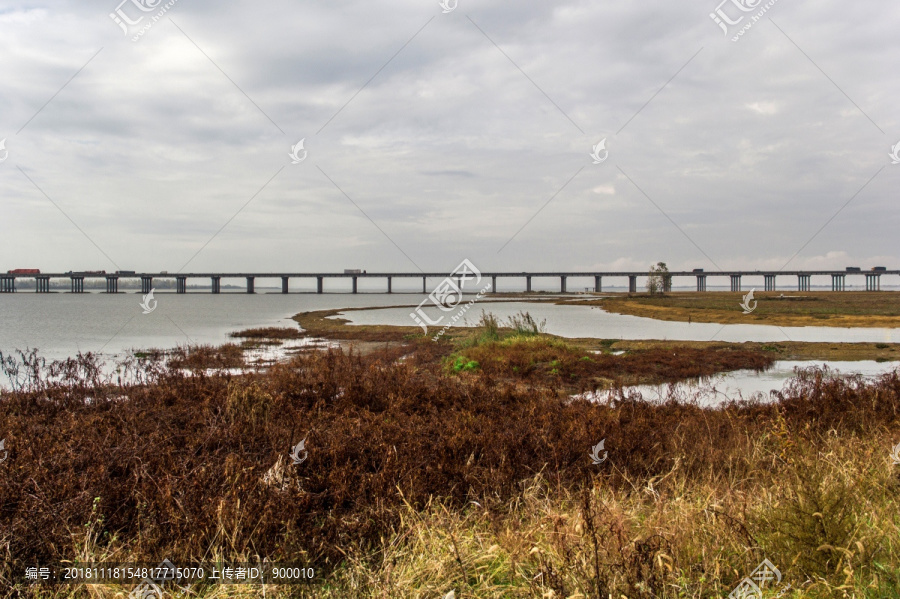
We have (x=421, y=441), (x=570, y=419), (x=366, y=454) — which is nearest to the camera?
(x=366, y=454)

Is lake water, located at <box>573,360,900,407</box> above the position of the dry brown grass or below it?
below

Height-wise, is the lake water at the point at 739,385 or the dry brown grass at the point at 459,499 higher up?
the dry brown grass at the point at 459,499

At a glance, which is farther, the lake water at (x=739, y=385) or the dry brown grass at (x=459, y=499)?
the lake water at (x=739, y=385)

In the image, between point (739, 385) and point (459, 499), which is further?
point (739, 385)

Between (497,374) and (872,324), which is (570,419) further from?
(872,324)

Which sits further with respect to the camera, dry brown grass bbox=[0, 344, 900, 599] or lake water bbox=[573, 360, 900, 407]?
lake water bbox=[573, 360, 900, 407]

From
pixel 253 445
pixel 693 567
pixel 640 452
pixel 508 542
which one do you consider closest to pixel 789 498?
pixel 693 567

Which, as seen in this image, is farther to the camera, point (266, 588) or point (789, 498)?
point (789, 498)

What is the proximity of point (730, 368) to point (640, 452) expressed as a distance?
13000 millimetres

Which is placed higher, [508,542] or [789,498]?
[789,498]

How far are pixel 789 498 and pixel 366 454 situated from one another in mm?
3740

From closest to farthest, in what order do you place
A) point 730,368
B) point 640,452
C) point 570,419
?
point 640,452, point 570,419, point 730,368

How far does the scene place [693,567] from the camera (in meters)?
3.35

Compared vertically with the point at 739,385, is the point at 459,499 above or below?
above
